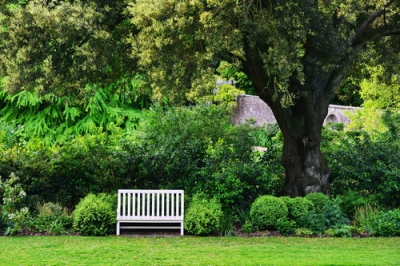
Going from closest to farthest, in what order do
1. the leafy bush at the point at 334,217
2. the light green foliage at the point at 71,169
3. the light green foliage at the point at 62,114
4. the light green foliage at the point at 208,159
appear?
the leafy bush at the point at 334,217, the light green foliage at the point at 208,159, the light green foliage at the point at 71,169, the light green foliage at the point at 62,114

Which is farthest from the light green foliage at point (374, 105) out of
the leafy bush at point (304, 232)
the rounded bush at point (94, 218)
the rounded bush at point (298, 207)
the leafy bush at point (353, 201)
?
the rounded bush at point (94, 218)

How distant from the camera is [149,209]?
12.8m

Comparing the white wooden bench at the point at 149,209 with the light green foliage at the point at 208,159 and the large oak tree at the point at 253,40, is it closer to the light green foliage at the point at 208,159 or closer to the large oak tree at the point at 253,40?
the light green foliage at the point at 208,159

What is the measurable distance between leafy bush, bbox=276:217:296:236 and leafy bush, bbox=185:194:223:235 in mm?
1235

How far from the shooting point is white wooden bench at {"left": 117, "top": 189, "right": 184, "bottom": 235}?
12.4 metres

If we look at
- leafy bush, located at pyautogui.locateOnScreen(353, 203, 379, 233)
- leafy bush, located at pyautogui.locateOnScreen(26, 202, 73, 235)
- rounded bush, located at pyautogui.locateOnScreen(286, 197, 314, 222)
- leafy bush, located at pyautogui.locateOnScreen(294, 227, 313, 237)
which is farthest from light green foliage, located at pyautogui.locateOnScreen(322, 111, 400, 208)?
leafy bush, located at pyautogui.locateOnScreen(26, 202, 73, 235)

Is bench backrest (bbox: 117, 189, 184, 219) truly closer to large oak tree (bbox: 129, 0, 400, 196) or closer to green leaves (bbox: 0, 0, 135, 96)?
large oak tree (bbox: 129, 0, 400, 196)

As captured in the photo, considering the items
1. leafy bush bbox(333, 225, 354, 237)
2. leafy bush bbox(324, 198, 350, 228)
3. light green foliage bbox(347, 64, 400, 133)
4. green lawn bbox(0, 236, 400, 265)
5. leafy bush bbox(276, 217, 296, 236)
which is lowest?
green lawn bbox(0, 236, 400, 265)

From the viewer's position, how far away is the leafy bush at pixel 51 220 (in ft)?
40.7

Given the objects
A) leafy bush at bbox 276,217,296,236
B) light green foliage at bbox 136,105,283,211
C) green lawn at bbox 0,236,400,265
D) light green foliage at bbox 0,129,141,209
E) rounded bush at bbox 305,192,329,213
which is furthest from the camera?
light green foliage at bbox 0,129,141,209

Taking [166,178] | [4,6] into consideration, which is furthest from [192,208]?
[4,6]

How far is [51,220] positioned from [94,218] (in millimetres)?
1230

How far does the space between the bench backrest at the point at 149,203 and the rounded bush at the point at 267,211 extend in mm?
1599

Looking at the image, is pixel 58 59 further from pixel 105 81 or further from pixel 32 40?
pixel 105 81
